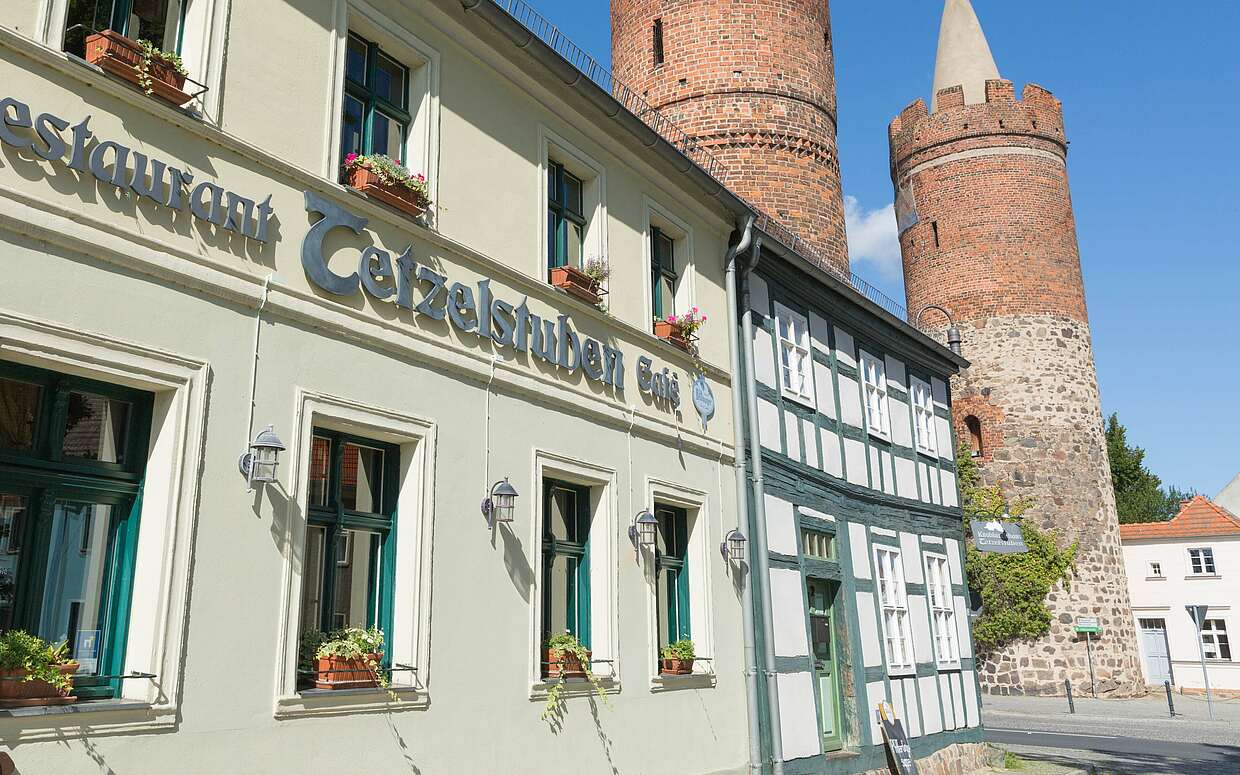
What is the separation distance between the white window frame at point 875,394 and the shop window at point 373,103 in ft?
32.1

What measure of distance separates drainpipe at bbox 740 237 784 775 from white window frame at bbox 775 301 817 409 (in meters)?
0.87

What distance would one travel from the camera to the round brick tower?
19.8m

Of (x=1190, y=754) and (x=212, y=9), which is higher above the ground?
(x=212, y=9)

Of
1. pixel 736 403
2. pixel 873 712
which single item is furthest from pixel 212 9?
pixel 873 712

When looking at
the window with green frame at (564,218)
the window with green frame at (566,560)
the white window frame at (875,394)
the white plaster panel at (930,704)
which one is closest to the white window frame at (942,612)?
the white plaster panel at (930,704)

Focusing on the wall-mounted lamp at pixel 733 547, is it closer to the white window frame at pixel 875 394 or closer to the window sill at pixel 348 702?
the window sill at pixel 348 702

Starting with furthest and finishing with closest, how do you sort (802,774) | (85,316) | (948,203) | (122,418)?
(948,203) → (802,774) → (122,418) → (85,316)

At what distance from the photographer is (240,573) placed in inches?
246

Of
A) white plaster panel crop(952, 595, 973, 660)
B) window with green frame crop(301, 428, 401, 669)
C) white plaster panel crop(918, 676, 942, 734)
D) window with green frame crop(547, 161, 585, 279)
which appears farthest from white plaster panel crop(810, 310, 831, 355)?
window with green frame crop(301, 428, 401, 669)

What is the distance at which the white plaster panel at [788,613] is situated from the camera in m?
12.2

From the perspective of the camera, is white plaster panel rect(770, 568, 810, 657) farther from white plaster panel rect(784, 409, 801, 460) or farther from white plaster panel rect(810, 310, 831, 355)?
white plaster panel rect(810, 310, 831, 355)

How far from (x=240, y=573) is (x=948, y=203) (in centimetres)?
2927

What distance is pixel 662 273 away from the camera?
11.7 m

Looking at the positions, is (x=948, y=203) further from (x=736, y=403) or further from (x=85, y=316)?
(x=85, y=316)
